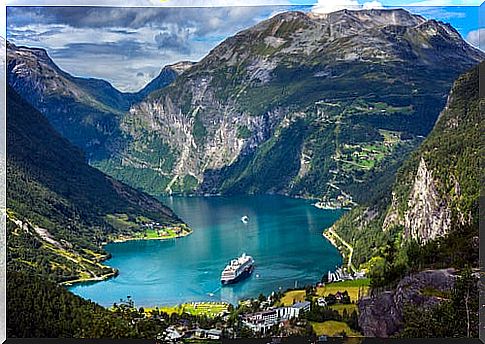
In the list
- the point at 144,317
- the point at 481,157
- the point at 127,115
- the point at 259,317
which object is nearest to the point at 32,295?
the point at 144,317

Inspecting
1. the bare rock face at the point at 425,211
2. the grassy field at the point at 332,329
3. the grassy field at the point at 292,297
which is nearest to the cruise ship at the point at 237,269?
the grassy field at the point at 292,297

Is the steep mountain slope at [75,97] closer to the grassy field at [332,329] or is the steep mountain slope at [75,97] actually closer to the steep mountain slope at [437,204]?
the steep mountain slope at [437,204]

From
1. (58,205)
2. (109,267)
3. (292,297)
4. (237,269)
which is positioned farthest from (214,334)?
(58,205)

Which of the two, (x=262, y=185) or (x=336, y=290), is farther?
(x=262, y=185)

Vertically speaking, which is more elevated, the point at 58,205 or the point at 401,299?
the point at 58,205

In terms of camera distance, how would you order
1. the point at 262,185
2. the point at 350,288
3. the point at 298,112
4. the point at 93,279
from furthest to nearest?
the point at 298,112, the point at 262,185, the point at 93,279, the point at 350,288

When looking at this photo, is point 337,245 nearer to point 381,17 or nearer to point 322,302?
point 322,302

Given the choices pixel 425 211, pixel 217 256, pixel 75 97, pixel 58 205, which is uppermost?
pixel 75 97

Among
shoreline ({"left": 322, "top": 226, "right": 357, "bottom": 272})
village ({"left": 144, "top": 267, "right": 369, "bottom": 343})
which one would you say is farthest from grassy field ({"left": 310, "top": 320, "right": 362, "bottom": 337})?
shoreline ({"left": 322, "top": 226, "right": 357, "bottom": 272})
